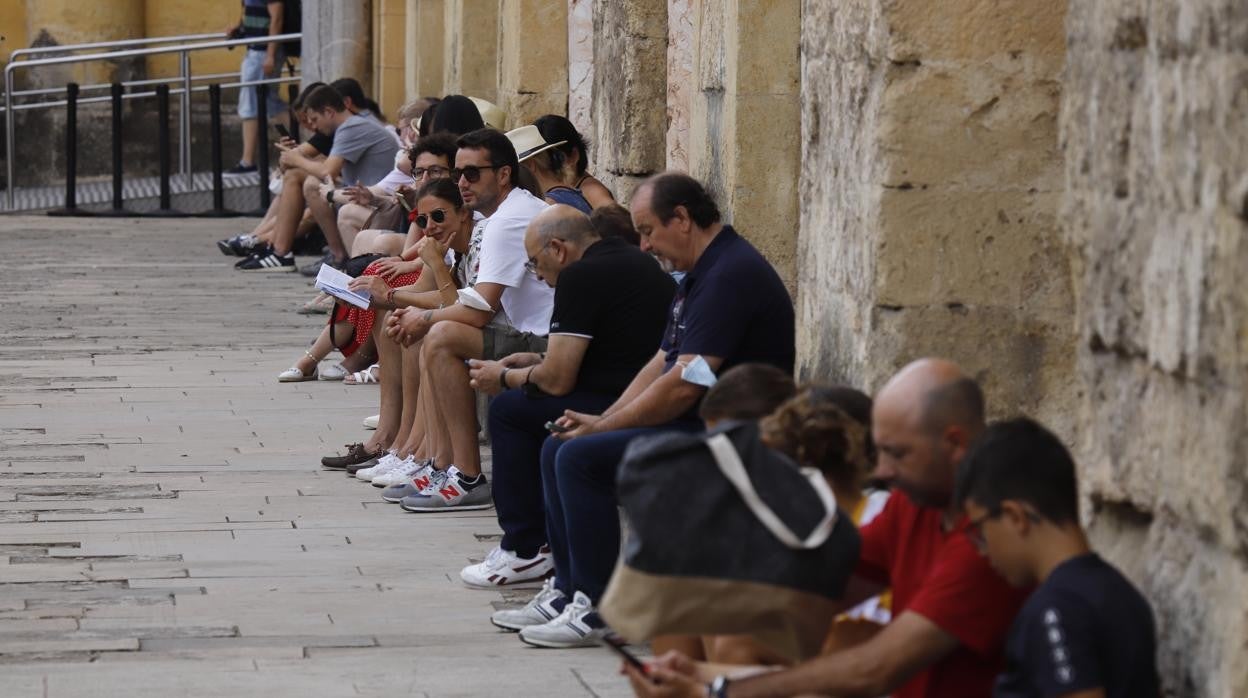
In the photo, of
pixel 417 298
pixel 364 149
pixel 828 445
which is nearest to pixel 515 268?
pixel 417 298

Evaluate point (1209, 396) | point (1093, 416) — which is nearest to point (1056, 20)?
point (1093, 416)

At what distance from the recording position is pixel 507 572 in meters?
6.18

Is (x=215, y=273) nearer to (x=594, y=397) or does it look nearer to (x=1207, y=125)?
(x=594, y=397)

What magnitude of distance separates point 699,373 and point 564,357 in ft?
2.92

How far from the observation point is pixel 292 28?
63.6 ft

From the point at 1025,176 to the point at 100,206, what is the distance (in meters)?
16.2

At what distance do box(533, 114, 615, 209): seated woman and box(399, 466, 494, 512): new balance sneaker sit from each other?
1.13 m

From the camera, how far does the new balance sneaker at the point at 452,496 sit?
725cm

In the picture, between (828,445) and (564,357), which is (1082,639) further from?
(564,357)

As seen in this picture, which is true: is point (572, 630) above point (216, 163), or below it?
below

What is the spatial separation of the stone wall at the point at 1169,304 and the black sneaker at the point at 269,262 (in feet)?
39.0

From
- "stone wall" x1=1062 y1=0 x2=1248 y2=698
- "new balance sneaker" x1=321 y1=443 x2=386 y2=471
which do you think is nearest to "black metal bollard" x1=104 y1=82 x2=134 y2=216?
"new balance sneaker" x1=321 y1=443 x2=386 y2=471

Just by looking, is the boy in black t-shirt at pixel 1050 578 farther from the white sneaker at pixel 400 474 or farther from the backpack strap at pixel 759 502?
the white sneaker at pixel 400 474

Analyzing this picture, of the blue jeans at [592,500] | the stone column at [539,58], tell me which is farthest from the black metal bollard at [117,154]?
the blue jeans at [592,500]
